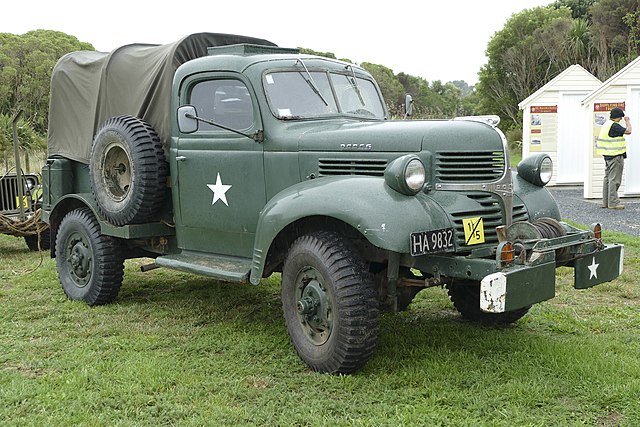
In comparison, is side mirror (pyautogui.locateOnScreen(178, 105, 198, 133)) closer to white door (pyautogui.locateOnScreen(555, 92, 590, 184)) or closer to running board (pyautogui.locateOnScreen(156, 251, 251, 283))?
running board (pyautogui.locateOnScreen(156, 251, 251, 283))

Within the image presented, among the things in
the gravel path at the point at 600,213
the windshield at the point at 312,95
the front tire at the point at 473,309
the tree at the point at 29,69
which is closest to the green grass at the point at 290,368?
the front tire at the point at 473,309

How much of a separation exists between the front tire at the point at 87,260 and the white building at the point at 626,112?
10.6m

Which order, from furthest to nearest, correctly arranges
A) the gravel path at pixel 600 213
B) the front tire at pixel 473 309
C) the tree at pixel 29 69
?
the tree at pixel 29 69 < the gravel path at pixel 600 213 < the front tire at pixel 473 309

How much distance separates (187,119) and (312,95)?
3.18 feet

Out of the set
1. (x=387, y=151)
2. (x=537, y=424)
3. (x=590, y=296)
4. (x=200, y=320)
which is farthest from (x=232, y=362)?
(x=590, y=296)

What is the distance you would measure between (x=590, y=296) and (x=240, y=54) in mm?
3812

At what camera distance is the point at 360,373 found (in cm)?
464

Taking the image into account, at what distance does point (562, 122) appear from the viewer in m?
16.8

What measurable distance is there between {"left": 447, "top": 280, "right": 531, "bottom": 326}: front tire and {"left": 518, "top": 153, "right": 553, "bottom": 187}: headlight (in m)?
0.91

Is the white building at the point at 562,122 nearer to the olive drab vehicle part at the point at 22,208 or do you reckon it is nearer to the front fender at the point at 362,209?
the olive drab vehicle part at the point at 22,208

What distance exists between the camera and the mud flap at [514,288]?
13.4ft

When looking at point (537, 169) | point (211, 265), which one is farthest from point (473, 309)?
point (211, 265)

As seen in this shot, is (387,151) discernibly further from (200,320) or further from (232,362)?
(200,320)

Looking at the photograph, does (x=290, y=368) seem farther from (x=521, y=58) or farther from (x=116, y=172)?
(x=521, y=58)
